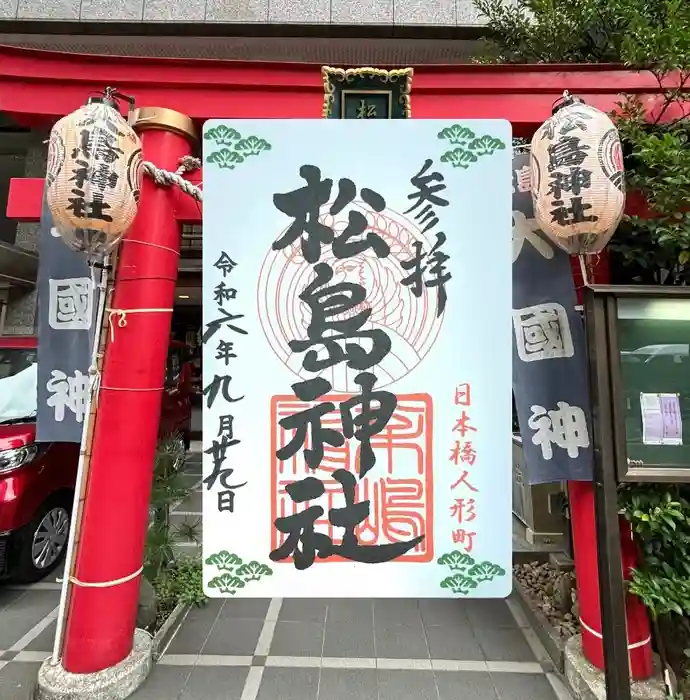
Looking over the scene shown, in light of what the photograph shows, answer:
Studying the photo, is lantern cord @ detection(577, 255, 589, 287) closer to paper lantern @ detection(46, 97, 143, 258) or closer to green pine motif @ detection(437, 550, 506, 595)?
green pine motif @ detection(437, 550, 506, 595)

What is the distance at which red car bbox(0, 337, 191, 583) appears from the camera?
4.45 meters

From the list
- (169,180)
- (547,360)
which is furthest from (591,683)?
(169,180)

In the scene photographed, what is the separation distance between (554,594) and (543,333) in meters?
2.80

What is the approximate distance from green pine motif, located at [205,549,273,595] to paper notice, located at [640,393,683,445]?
2239 mm

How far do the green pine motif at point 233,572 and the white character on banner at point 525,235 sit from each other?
256cm

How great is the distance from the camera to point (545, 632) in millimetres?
3871

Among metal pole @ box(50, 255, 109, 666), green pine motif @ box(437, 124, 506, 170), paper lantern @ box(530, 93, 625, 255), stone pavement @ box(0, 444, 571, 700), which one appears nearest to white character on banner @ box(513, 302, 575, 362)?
paper lantern @ box(530, 93, 625, 255)

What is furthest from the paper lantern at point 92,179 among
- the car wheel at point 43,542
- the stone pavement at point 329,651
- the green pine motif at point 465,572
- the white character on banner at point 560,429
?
the car wheel at point 43,542

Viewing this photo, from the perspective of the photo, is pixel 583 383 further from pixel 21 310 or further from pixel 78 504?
pixel 21 310

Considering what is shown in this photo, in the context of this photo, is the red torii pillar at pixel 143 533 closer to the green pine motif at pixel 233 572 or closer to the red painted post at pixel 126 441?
the red painted post at pixel 126 441

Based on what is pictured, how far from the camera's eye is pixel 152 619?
4004 mm

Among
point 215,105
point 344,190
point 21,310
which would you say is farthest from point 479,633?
point 21,310

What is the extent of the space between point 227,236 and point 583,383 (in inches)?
96.6

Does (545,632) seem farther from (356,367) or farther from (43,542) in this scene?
(43,542)
